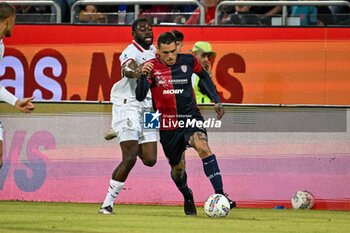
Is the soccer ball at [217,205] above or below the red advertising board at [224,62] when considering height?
below

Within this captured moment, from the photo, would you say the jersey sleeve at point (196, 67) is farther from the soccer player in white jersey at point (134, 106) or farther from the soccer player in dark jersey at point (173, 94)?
the soccer player in white jersey at point (134, 106)


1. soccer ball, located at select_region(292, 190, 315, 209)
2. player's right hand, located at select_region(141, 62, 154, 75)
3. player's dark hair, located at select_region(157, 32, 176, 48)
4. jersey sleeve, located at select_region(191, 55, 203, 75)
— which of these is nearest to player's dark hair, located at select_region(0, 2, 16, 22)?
player's right hand, located at select_region(141, 62, 154, 75)

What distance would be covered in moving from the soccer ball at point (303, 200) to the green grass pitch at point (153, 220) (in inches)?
8.8

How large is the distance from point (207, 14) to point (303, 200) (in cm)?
409

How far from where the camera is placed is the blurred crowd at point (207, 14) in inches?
736

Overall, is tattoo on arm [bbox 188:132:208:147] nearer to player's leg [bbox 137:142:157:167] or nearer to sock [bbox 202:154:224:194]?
sock [bbox 202:154:224:194]

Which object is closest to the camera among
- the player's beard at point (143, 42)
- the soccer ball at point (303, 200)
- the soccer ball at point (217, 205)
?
the soccer ball at point (217, 205)

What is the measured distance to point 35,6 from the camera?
19844 mm

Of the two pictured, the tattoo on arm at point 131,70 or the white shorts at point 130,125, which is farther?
the white shorts at point 130,125

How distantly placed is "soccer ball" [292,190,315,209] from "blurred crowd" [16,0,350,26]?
316cm

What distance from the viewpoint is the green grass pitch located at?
12.2 metres

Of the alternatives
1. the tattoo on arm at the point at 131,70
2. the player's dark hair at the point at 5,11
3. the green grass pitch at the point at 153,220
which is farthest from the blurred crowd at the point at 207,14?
the player's dark hair at the point at 5,11

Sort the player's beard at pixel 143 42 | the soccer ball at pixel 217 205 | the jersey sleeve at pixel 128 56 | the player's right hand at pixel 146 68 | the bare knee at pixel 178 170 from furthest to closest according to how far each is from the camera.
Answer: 1. the player's beard at pixel 143 42
2. the jersey sleeve at pixel 128 56
3. the bare knee at pixel 178 170
4. the player's right hand at pixel 146 68
5. the soccer ball at pixel 217 205

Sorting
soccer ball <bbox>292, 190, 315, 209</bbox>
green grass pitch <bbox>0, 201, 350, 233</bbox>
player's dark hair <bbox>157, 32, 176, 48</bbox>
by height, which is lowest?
soccer ball <bbox>292, 190, 315, 209</bbox>
